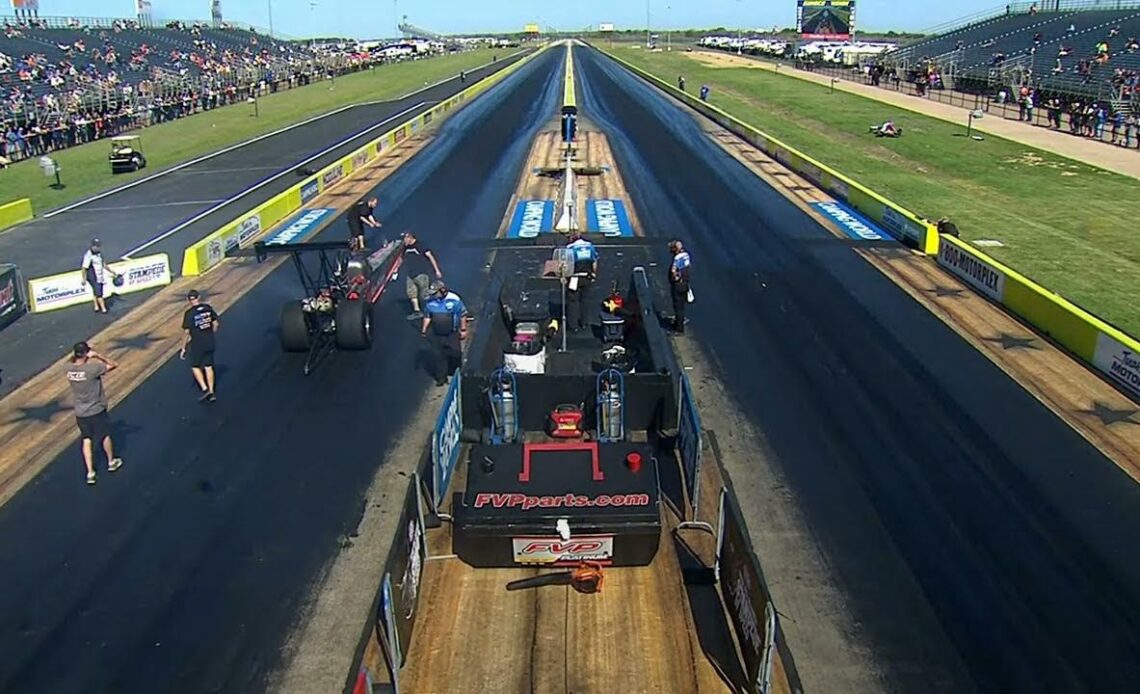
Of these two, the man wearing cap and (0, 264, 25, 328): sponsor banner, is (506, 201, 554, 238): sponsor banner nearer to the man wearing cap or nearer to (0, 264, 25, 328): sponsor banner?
the man wearing cap

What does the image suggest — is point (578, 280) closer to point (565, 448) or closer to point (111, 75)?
point (565, 448)

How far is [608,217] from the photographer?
1117 inches

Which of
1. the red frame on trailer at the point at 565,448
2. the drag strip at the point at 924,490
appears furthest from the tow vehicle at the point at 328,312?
the red frame on trailer at the point at 565,448

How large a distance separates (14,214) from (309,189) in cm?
893

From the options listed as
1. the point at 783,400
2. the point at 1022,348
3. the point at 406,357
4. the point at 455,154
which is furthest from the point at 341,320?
the point at 455,154

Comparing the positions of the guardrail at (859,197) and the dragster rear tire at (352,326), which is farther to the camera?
the guardrail at (859,197)

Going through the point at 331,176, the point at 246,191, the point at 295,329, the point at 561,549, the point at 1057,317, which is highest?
the point at 331,176

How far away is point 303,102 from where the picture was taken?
237 feet

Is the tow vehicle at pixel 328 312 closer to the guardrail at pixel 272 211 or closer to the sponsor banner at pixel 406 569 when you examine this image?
the guardrail at pixel 272 211

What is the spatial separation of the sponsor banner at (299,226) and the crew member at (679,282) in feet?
42.0

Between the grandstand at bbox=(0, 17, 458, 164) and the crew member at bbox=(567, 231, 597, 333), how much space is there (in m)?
35.1

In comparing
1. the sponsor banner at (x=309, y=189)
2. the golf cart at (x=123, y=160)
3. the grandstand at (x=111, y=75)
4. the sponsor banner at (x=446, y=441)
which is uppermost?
the grandstand at (x=111, y=75)

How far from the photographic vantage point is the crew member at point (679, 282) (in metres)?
16.7

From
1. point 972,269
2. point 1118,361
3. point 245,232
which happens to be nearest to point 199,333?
point 245,232
